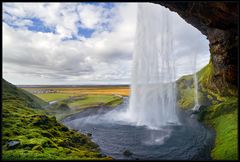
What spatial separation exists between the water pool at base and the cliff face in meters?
11.5

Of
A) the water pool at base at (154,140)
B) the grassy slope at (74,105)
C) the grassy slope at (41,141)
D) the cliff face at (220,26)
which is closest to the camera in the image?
the cliff face at (220,26)

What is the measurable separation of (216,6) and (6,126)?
116ft

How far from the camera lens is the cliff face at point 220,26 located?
24109 millimetres

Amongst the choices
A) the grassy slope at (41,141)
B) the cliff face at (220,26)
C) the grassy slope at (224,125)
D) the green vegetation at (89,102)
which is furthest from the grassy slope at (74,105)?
the cliff face at (220,26)

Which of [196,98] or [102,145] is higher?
[196,98]

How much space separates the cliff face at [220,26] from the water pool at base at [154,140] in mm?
11541

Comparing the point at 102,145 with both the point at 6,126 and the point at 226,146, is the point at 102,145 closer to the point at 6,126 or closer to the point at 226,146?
the point at 6,126

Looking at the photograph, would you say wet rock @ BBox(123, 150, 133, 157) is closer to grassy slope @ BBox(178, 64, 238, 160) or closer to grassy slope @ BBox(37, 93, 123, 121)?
grassy slope @ BBox(178, 64, 238, 160)

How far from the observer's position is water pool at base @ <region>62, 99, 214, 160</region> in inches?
1246

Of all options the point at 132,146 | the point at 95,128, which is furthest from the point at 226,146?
the point at 95,128

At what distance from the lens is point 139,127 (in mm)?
50500

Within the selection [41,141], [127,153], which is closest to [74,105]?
[41,141]

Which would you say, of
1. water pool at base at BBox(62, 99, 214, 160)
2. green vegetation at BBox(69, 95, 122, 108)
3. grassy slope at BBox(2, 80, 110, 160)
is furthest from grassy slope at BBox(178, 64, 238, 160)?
green vegetation at BBox(69, 95, 122, 108)

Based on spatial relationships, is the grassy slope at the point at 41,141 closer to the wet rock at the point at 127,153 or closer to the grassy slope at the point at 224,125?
the wet rock at the point at 127,153
